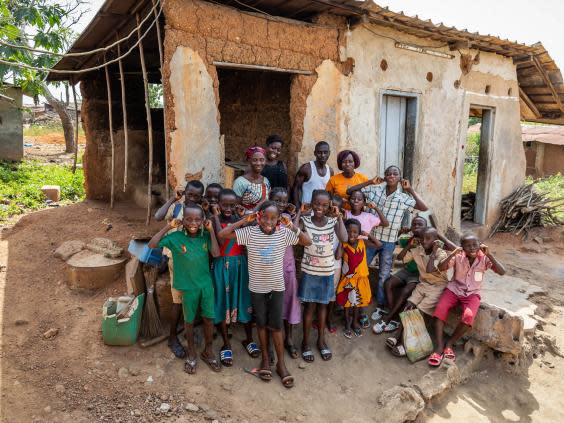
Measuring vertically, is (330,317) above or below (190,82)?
below

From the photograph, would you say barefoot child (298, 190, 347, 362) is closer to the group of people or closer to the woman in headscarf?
the group of people

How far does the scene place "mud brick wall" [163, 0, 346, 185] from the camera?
3.84 m

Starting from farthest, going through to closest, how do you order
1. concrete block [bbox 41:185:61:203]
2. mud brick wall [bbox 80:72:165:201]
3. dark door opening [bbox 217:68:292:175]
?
concrete block [bbox 41:185:61:203] → mud brick wall [bbox 80:72:165:201] → dark door opening [bbox 217:68:292:175]

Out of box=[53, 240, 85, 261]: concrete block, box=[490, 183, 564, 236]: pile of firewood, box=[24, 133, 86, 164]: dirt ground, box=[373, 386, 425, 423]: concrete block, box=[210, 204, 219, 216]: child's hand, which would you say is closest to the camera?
box=[373, 386, 425, 423]: concrete block

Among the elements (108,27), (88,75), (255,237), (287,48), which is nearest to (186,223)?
(255,237)

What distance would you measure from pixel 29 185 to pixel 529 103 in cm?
1073

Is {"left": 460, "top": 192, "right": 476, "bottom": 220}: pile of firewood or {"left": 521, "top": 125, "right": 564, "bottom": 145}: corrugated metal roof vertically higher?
{"left": 521, "top": 125, "right": 564, "bottom": 145}: corrugated metal roof

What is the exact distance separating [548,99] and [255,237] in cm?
832

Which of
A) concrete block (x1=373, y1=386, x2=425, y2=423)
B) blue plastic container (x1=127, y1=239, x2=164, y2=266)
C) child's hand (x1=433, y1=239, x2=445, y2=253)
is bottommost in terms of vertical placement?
concrete block (x1=373, y1=386, x2=425, y2=423)

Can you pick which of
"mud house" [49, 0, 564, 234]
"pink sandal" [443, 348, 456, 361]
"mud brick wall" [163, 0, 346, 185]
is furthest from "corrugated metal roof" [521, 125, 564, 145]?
"pink sandal" [443, 348, 456, 361]

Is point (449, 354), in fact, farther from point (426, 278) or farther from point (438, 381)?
point (426, 278)

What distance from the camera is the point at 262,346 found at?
3.50 meters

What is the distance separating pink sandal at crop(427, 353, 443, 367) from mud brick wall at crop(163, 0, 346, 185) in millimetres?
2343

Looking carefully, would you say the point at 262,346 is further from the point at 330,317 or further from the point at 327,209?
the point at 327,209
